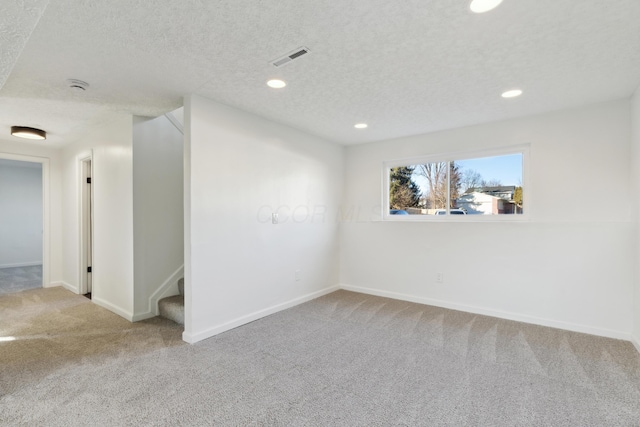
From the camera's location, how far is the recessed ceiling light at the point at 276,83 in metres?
2.55

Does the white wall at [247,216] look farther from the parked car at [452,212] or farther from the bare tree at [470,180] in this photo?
the bare tree at [470,180]

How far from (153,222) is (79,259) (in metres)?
2.03

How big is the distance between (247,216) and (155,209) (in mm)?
1203

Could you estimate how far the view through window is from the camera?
3598 mm

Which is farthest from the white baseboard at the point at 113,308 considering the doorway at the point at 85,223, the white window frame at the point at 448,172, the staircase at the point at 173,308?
the white window frame at the point at 448,172

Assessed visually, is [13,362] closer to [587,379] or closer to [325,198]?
[325,198]

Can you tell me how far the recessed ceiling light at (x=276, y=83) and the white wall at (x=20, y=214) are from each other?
719 centimetres

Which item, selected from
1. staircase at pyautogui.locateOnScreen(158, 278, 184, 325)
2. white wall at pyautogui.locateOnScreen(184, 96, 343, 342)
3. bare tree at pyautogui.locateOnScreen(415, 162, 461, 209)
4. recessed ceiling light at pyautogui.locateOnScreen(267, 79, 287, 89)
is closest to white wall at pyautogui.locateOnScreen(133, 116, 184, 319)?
staircase at pyautogui.locateOnScreen(158, 278, 184, 325)

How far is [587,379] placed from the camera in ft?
7.11

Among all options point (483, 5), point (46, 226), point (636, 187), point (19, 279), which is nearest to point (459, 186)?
point (636, 187)

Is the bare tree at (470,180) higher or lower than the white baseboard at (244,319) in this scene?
higher

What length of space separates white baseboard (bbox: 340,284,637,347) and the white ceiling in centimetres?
227

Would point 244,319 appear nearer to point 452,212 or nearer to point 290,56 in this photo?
point 290,56

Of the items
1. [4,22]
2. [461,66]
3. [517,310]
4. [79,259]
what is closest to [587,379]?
[517,310]
